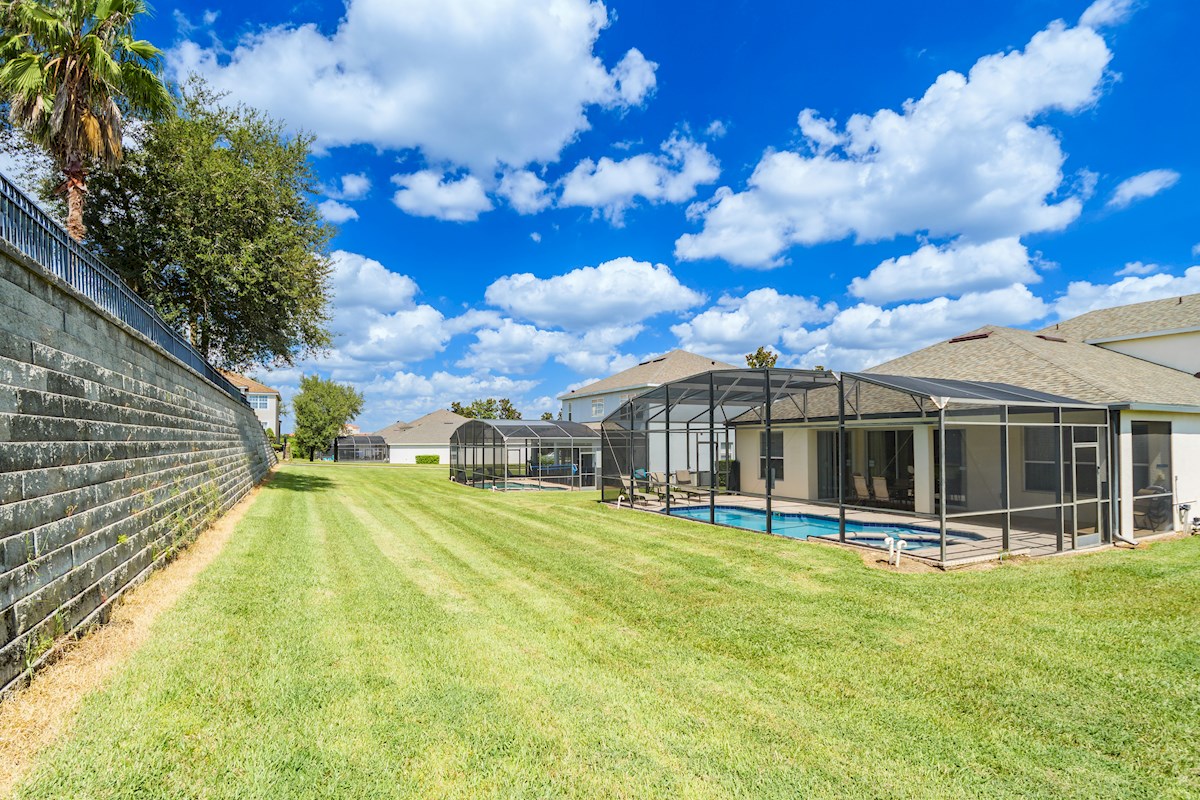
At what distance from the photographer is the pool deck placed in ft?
30.2

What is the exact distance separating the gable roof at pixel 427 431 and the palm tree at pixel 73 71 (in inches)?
1744

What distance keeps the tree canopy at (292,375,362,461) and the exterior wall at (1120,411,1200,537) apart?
57.4 metres

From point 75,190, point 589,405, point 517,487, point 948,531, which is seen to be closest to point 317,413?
point 589,405

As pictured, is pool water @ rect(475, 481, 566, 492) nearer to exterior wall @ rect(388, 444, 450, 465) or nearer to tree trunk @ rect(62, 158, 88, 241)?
tree trunk @ rect(62, 158, 88, 241)

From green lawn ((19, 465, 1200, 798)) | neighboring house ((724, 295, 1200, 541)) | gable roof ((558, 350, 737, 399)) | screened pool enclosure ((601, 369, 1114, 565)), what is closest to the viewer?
green lawn ((19, 465, 1200, 798))

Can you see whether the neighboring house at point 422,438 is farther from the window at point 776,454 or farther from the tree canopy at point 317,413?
the window at point 776,454

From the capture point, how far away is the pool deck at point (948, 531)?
9.22 m

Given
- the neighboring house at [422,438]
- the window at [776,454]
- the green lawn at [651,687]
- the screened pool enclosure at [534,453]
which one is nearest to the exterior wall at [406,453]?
the neighboring house at [422,438]

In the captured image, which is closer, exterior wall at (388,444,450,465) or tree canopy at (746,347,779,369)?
tree canopy at (746,347,779,369)

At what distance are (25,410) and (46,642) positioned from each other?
1728mm

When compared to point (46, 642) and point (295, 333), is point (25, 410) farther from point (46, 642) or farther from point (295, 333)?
point (295, 333)

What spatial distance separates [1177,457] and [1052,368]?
293cm

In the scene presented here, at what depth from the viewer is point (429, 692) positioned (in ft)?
13.6

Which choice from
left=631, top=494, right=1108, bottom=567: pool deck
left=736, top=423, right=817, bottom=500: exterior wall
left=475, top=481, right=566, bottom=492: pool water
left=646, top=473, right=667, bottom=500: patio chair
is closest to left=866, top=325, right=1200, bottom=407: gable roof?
left=631, top=494, right=1108, bottom=567: pool deck
